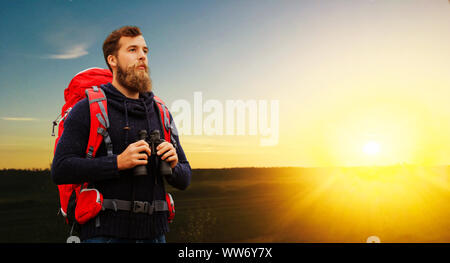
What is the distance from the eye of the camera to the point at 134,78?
3480 mm

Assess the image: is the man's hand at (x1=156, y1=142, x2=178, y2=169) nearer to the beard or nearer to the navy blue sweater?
the navy blue sweater

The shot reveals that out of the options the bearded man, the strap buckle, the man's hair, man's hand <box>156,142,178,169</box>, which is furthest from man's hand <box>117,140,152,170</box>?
the man's hair

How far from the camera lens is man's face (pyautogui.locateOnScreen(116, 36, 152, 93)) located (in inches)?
138

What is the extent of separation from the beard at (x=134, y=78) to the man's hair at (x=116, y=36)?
0.57 ft

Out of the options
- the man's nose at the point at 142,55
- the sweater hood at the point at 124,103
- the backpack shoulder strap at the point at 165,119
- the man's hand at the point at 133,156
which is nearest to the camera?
the man's hand at the point at 133,156

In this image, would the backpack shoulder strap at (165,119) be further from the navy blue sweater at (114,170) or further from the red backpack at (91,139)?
the navy blue sweater at (114,170)

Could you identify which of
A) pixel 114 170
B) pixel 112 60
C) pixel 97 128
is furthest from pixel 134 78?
pixel 114 170

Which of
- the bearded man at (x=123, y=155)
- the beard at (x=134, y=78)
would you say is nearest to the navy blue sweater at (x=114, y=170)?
the bearded man at (x=123, y=155)

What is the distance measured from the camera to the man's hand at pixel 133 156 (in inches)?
120

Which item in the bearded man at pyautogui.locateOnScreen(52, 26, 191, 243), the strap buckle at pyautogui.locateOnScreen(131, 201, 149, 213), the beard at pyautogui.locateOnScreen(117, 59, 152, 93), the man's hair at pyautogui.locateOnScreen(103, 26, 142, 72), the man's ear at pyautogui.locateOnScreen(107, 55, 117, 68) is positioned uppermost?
the man's hair at pyautogui.locateOnScreen(103, 26, 142, 72)

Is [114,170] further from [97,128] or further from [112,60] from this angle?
[112,60]
